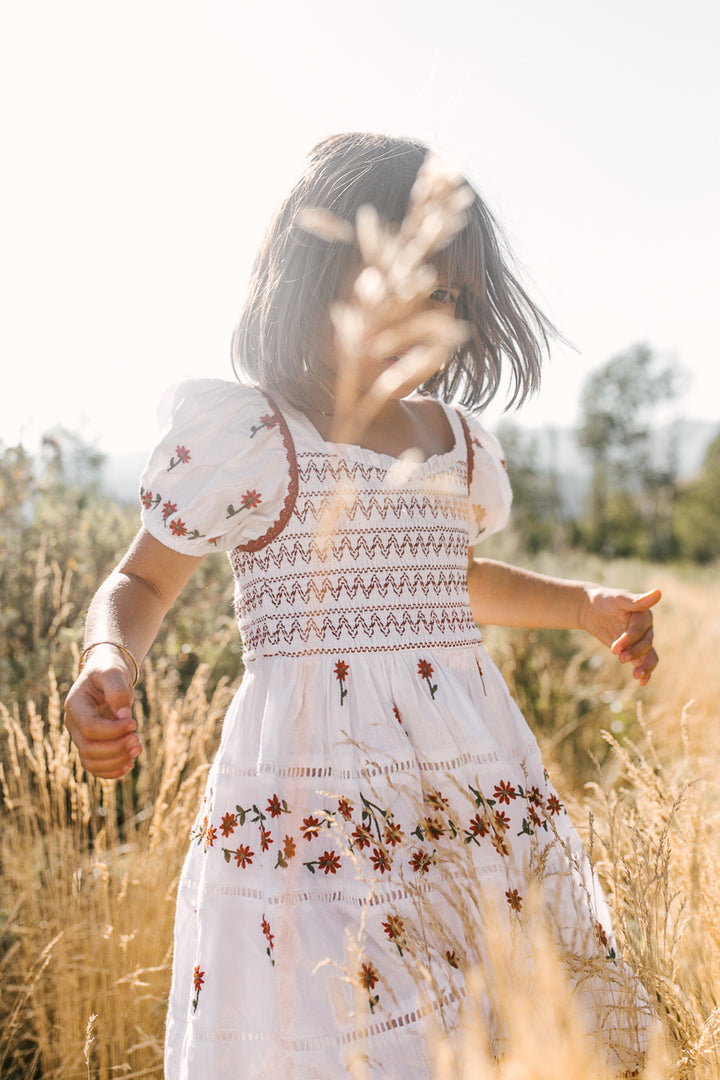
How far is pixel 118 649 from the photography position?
1.11 metres

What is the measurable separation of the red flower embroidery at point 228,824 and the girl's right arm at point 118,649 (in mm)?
244

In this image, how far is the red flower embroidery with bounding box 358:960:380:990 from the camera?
103cm

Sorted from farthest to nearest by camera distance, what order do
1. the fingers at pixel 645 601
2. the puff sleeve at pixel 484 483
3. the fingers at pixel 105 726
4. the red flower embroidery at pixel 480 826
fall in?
the puff sleeve at pixel 484 483 → the fingers at pixel 645 601 → the red flower embroidery at pixel 480 826 → the fingers at pixel 105 726

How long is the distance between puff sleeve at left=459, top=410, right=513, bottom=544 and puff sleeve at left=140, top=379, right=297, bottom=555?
1.63 feet

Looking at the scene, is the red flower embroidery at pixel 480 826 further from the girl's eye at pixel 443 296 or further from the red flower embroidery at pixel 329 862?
the girl's eye at pixel 443 296

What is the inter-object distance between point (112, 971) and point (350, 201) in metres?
1.85

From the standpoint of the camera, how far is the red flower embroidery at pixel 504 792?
1230 mm

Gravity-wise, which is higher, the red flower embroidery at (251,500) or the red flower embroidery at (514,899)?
the red flower embroidery at (251,500)

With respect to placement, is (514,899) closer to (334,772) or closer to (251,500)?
(334,772)

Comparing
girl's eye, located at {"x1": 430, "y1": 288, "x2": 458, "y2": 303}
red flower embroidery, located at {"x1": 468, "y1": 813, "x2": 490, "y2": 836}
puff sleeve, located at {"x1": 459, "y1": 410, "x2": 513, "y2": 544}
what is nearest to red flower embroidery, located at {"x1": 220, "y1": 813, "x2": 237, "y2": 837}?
red flower embroidery, located at {"x1": 468, "y1": 813, "x2": 490, "y2": 836}

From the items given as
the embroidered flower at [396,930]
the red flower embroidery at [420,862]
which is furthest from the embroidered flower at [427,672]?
the embroidered flower at [396,930]

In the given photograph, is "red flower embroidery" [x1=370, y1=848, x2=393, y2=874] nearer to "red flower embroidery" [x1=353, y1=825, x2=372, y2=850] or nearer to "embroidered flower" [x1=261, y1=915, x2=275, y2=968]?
"red flower embroidery" [x1=353, y1=825, x2=372, y2=850]

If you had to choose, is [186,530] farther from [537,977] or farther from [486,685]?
[537,977]

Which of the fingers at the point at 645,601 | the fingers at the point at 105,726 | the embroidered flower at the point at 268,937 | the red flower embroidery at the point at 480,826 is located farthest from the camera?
the fingers at the point at 645,601
